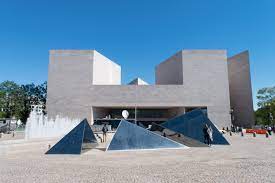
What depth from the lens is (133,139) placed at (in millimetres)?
12359

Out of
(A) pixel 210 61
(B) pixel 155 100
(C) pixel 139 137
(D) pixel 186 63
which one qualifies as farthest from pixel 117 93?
(C) pixel 139 137

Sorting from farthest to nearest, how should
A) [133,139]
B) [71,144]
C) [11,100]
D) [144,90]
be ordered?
[11,100] → [144,90] → [133,139] → [71,144]

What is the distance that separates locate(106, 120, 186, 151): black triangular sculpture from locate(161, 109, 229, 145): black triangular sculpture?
2666 mm

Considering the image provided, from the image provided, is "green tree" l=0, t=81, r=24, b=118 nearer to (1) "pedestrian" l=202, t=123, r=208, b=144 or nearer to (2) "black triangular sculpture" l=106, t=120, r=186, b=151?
(2) "black triangular sculpture" l=106, t=120, r=186, b=151

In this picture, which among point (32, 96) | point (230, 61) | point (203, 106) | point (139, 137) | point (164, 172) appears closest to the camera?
point (164, 172)

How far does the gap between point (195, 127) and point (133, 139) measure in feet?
15.7

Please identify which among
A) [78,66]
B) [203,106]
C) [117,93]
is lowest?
[203,106]

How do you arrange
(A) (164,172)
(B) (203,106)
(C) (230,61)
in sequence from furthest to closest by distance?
(C) (230,61) → (B) (203,106) → (A) (164,172)

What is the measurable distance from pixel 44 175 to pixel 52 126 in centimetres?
2396

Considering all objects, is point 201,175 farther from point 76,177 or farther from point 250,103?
point 250,103

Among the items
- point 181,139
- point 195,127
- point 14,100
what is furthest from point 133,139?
point 14,100

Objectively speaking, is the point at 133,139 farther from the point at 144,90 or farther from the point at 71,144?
the point at 144,90

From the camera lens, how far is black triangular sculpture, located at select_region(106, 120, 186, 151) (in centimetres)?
1208

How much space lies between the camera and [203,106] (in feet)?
167
